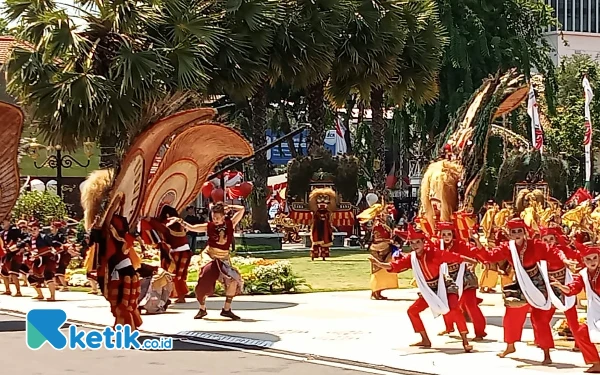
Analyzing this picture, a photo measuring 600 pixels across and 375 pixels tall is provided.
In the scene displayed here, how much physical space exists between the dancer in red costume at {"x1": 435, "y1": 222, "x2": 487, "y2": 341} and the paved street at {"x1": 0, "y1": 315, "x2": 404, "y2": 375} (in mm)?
2101

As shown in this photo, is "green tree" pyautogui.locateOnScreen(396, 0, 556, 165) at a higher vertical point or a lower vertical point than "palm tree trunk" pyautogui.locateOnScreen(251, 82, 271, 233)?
higher

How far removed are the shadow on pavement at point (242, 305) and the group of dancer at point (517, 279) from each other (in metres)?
4.53

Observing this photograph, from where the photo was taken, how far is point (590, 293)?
10406mm

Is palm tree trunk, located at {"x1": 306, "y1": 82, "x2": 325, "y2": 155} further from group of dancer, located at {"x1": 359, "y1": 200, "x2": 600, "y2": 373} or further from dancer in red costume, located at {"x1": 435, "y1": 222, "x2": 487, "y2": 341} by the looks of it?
dancer in red costume, located at {"x1": 435, "y1": 222, "x2": 487, "y2": 341}

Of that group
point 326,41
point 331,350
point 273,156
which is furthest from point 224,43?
point 273,156

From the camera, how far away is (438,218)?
51.5 feet

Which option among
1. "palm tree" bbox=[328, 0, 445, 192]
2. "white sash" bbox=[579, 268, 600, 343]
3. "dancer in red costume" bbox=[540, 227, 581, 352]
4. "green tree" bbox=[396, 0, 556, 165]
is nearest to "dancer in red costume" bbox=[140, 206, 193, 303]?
"dancer in red costume" bbox=[540, 227, 581, 352]

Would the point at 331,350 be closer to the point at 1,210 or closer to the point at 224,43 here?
the point at 1,210

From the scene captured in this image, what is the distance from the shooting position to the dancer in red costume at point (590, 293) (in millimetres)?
10383

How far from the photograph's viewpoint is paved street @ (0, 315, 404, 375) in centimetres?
1119

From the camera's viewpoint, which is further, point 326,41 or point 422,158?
point 422,158

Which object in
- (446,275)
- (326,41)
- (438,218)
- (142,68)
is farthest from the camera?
(326,41)

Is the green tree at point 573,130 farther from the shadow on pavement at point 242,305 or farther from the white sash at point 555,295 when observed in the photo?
the white sash at point 555,295

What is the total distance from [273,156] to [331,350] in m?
39.7
